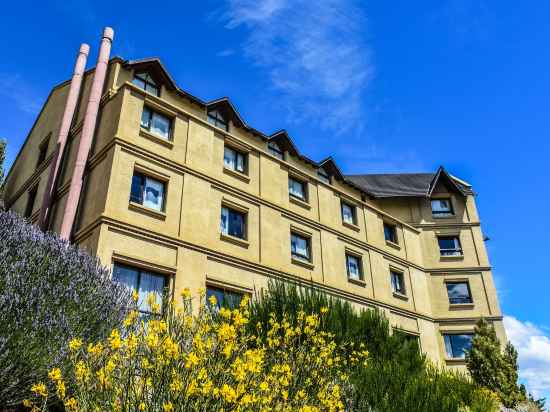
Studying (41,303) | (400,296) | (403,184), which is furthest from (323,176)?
(41,303)

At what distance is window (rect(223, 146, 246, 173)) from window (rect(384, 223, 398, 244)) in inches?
434

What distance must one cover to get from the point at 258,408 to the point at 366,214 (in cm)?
2020

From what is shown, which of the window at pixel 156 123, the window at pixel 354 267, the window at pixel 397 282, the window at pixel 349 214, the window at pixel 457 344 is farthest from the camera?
the window at pixel 457 344

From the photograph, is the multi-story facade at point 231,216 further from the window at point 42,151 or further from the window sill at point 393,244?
the window sill at point 393,244

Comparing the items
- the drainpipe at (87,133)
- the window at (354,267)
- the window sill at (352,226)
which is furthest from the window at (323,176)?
the drainpipe at (87,133)

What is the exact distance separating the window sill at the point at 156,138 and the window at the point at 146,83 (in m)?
2.91

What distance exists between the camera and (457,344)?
2616 cm

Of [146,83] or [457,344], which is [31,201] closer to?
[146,83]

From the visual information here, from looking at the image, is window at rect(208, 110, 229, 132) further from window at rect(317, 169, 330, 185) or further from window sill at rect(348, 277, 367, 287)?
window sill at rect(348, 277, 367, 287)

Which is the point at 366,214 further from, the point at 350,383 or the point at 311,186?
the point at 350,383

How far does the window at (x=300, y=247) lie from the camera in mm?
19844

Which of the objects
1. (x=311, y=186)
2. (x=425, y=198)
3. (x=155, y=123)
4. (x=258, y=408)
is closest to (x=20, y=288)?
(x=258, y=408)

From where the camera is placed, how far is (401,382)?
9.99m

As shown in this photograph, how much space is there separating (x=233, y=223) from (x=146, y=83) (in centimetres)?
682
